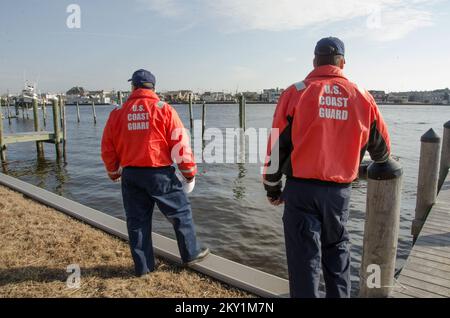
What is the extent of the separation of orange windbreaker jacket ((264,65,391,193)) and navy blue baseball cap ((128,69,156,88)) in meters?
1.81

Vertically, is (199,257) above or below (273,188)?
below

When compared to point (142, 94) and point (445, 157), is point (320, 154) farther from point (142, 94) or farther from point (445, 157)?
point (445, 157)

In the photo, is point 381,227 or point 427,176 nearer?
point 381,227

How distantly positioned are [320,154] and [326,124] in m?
0.23

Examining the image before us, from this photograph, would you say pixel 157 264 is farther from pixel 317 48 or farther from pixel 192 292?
pixel 317 48

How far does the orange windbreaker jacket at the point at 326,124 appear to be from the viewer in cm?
260

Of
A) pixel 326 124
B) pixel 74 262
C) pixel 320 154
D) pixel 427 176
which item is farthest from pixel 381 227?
pixel 427 176

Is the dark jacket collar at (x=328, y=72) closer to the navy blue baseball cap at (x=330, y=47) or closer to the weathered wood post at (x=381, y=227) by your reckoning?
the navy blue baseball cap at (x=330, y=47)

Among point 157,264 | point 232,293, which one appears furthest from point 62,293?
point 232,293

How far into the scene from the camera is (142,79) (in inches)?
153

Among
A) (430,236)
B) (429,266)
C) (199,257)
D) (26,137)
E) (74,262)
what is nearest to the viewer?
(429,266)

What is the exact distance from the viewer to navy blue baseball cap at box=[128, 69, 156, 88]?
388 centimetres

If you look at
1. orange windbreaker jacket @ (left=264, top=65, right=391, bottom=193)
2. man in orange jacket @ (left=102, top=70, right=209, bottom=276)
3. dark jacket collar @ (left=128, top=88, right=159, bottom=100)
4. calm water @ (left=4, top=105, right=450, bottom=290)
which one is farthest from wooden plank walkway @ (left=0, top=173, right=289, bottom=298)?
calm water @ (left=4, top=105, right=450, bottom=290)

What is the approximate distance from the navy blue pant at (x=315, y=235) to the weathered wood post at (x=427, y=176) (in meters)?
3.96
